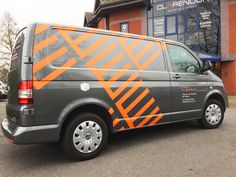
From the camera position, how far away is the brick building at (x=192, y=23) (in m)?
16.6

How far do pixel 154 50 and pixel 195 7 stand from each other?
1462 centimetres

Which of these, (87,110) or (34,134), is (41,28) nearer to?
(87,110)

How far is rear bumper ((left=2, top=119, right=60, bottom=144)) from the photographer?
3428 millimetres

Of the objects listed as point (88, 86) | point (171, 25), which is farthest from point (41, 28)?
point (171, 25)

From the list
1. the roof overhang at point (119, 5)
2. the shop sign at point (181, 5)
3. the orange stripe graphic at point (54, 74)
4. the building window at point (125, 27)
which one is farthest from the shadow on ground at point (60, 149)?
the building window at point (125, 27)

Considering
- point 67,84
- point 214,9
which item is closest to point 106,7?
point 214,9

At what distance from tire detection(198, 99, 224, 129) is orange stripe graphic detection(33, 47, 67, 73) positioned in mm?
3567

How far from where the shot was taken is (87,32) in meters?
4.11

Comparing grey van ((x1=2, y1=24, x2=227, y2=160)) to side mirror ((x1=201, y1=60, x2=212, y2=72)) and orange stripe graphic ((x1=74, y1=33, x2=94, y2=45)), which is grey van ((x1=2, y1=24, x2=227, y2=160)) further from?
side mirror ((x1=201, y1=60, x2=212, y2=72))

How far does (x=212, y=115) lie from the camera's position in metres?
5.73

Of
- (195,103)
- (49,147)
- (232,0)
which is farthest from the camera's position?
(232,0)

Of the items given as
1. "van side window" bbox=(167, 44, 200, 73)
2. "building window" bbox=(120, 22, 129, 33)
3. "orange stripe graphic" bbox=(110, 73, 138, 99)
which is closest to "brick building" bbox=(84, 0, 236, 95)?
"building window" bbox=(120, 22, 129, 33)

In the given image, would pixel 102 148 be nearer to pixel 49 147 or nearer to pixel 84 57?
pixel 49 147

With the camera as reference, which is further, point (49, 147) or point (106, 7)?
point (106, 7)
